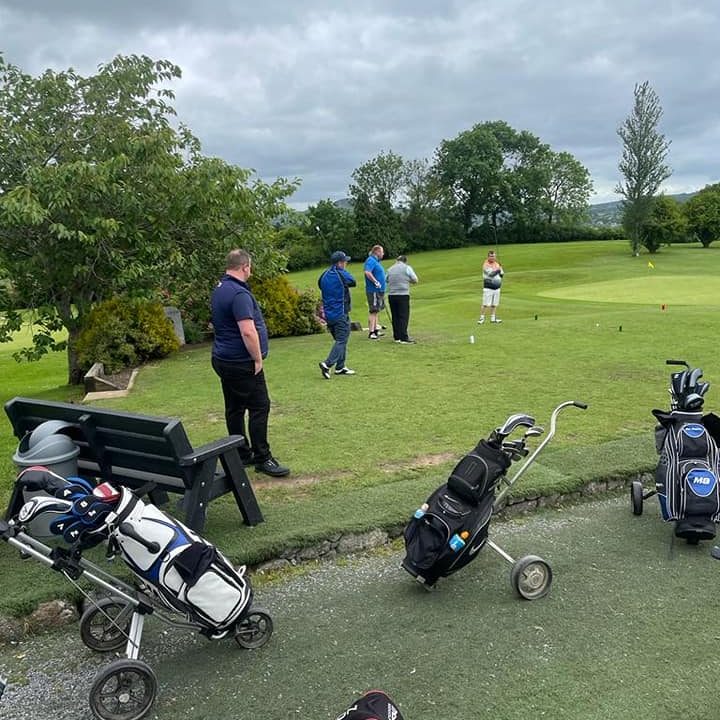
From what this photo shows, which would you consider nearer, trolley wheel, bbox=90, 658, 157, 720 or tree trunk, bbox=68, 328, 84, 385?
trolley wheel, bbox=90, 658, 157, 720

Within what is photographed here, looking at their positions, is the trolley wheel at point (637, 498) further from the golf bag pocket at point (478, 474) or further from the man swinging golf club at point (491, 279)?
the man swinging golf club at point (491, 279)

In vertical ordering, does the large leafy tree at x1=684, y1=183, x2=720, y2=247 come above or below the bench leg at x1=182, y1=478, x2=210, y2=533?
above

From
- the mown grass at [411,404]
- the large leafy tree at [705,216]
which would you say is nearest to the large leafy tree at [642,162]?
the large leafy tree at [705,216]

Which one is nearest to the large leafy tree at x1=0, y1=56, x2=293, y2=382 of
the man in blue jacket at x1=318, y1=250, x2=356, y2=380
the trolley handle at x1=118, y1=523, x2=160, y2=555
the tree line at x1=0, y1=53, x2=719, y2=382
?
the tree line at x1=0, y1=53, x2=719, y2=382

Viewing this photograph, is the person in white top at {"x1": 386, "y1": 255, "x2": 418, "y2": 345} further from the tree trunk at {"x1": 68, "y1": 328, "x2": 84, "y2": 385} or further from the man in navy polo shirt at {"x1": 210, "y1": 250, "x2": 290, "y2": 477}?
the man in navy polo shirt at {"x1": 210, "y1": 250, "x2": 290, "y2": 477}

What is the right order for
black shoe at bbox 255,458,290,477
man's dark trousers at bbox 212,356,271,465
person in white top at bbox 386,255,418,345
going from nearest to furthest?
man's dark trousers at bbox 212,356,271,465
black shoe at bbox 255,458,290,477
person in white top at bbox 386,255,418,345

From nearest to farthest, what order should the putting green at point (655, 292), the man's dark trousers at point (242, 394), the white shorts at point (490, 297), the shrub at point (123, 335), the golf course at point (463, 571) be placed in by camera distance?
1. the golf course at point (463, 571)
2. the man's dark trousers at point (242, 394)
3. the shrub at point (123, 335)
4. the white shorts at point (490, 297)
5. the putting green at point (655, 292)

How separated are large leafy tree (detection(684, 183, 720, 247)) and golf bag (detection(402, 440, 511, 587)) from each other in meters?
64.4

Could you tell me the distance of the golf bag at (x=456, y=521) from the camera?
154 inches

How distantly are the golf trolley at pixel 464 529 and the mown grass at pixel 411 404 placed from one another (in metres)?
0.81

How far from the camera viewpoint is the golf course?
126 inches

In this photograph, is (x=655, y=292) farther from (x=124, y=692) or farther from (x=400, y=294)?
(x=124, y=692)

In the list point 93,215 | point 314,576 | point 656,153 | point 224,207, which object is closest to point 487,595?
point 314,576

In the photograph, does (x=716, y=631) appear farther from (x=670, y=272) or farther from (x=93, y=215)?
(x=670, y=272)
